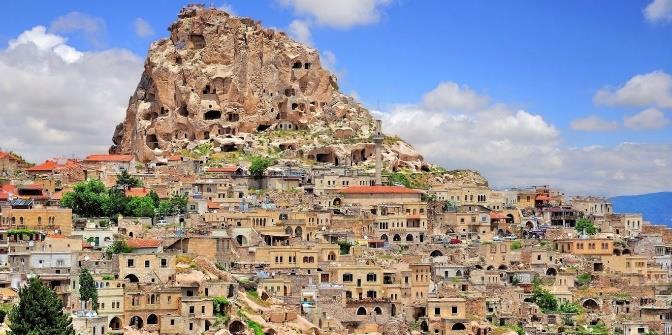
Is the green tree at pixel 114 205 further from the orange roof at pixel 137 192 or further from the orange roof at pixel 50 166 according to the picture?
the orange roof at pixel 50 166

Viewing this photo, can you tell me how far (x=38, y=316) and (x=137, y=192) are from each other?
124 ft

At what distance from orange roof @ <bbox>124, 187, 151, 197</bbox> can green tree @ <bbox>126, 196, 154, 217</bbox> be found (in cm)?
315

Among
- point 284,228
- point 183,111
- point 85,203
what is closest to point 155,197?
point 85,203

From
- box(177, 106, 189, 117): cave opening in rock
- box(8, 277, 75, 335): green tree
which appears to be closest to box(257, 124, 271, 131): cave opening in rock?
box(177, 106, 189, 117): cave opening in rock

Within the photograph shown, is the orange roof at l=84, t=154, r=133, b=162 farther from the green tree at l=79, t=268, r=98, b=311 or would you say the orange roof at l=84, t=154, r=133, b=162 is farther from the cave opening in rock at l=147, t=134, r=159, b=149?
the green tree at l=79, t=268, r=98, b=311

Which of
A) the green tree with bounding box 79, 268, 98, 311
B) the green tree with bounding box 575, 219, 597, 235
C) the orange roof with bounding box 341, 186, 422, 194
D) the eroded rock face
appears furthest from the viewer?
the eroded rock face

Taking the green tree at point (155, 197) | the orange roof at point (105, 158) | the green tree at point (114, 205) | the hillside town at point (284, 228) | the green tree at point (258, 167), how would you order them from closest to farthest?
the hillside town at point (284, 228) < the green tree at point (114, 205) < the green tree at point (155, 197) < the green tree at point (258, 167) < the orange roof at point (105, 158)

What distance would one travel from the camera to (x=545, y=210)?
112 meters

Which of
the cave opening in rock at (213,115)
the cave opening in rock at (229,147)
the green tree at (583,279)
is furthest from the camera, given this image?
the cave opening in rock at (213,115)

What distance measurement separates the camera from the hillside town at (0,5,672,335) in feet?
233

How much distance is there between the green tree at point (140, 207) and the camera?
292ft

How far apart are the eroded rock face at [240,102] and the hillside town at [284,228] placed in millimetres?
202

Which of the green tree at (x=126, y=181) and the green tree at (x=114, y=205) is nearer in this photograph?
the green tree at (x=114, y=205)

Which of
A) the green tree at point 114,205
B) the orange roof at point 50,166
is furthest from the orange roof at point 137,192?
the orange roof at point 50,166
